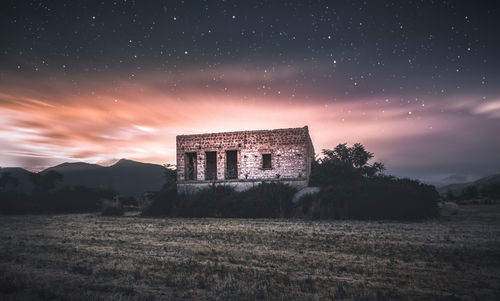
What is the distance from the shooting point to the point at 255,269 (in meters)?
5.22

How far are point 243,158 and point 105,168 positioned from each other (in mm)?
74037

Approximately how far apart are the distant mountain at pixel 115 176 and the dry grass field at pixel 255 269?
64877 mm

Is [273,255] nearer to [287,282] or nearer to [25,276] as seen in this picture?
[287,282]

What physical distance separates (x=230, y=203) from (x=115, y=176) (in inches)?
2742

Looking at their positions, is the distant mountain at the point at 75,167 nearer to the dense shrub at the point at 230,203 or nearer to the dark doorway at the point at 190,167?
the dark doorway at the point at 190,167

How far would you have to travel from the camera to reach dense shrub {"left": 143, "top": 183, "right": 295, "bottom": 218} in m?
18.3

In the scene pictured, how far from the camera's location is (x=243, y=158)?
21.9 metres

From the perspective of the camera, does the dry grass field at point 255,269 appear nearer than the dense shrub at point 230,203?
Yes

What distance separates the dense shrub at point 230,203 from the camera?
60.0 ft

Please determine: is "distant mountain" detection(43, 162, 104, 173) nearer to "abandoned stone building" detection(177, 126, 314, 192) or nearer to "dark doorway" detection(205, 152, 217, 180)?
"dark doorway" detection(205, 152, 217, 180)

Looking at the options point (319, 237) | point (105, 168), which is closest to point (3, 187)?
point (319, 237)

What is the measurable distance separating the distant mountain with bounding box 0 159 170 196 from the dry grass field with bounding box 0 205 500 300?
2554 inches

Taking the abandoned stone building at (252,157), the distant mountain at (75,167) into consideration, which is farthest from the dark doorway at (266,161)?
the distant mountain at (75,167)

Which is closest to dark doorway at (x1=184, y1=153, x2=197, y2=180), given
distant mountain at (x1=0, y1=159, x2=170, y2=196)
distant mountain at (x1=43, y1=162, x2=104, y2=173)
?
distant mountain at (x1=0, y1=159, x2=170, y2=196)
